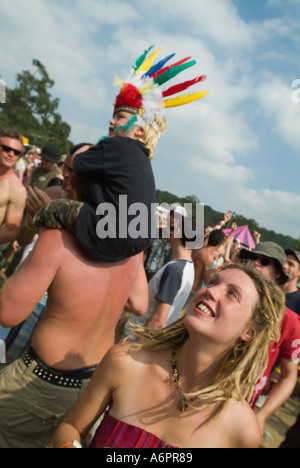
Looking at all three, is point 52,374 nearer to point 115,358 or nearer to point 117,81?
point 115,358

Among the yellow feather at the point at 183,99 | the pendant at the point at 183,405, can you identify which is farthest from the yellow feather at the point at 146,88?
the pendant at the point at 183,405

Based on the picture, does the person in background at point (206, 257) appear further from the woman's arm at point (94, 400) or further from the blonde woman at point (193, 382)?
the woman's arm at point (94, 400)

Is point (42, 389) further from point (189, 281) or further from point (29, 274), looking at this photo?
point (189, 281)

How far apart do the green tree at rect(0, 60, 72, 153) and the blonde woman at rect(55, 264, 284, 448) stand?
1727 inches

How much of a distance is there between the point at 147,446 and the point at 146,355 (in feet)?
1.22

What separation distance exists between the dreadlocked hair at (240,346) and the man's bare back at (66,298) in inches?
9.8

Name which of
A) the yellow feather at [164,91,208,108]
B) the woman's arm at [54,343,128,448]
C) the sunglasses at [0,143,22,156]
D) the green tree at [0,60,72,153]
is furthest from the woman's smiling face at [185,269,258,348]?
the green tree at [0,60,72,153]

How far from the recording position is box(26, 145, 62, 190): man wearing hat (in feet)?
19.4

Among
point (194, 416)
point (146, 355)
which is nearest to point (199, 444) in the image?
point (194, 416)

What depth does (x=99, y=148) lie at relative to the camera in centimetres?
148

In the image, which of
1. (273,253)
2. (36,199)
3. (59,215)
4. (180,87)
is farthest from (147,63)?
(273,253)

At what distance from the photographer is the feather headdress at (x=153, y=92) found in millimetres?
1923

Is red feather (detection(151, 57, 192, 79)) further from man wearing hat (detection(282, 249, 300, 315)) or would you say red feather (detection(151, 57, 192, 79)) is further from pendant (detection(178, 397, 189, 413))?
man wearing hat (detection(282, 249, 300, 315))

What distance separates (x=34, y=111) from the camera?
4606cm
